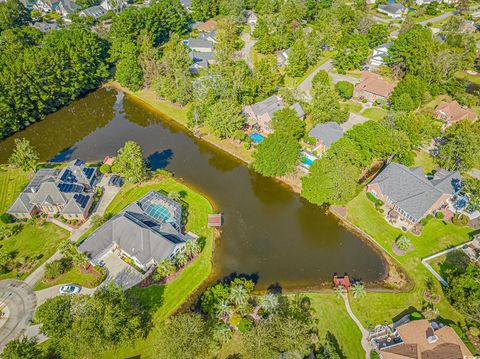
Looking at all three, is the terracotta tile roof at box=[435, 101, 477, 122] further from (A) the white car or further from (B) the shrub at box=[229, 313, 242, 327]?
(A) the white car

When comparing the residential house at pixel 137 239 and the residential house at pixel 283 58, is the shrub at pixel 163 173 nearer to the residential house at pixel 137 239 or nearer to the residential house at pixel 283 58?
the residential house at pixel 137 239

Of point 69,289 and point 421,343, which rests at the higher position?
point 421,343

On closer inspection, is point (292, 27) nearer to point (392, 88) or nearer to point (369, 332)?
point (392, 88)

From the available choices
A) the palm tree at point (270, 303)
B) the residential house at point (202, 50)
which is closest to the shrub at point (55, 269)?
the palm tree at point (270, 303)

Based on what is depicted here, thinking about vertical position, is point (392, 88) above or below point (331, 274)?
above

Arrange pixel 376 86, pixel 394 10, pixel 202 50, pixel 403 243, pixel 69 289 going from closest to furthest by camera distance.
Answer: pixel 69 289 < pixel 403 243 < pixel 376 86 < pixel 202 50 < pixel 394 10

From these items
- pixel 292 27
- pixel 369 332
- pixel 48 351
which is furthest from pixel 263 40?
pixel 48 351

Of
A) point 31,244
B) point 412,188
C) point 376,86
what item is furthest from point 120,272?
point 376,86

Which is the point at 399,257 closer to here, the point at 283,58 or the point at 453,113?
the point at 453,113
